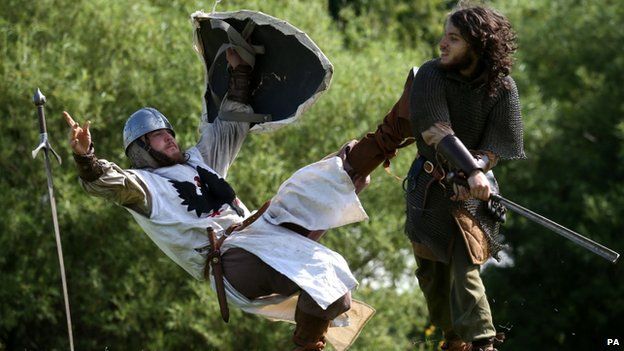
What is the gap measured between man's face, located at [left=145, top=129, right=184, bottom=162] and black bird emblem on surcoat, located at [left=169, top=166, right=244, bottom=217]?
14 cm

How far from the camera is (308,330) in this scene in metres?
6.55

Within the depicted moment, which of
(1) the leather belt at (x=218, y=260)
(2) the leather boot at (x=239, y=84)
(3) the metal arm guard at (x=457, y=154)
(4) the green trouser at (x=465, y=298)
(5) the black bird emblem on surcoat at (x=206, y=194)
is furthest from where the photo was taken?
(2) the leather boot at (x=239, y=84)

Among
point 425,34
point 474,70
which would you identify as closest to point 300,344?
point 474,70

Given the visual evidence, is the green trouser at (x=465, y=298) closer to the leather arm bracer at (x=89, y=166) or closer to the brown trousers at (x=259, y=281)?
the brown trousers at (x=259, y=281)

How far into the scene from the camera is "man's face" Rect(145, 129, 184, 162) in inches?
275

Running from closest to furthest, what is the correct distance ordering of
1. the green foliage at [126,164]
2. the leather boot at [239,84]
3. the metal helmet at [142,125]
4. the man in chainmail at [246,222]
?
the man in chainmail at [246,222]
the metal helmet at [142,125]
the leather boot at [239,84]
the green foliage at [126,164]

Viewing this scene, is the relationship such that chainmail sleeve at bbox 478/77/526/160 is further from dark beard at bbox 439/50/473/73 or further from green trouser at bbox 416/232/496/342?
green trouser at bbox 416/232/496/342

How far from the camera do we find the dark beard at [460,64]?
614 centimetres

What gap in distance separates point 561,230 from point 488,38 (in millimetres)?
914

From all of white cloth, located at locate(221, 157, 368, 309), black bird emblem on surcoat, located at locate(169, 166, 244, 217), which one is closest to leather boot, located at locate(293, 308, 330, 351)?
white cloth, located at locate(221, 157, 368, 309)

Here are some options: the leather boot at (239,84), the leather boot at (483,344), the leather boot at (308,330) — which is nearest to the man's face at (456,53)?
the leather boot at (483,344)

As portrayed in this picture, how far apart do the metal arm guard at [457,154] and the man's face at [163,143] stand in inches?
61.9

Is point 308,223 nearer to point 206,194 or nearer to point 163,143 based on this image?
point 206,194

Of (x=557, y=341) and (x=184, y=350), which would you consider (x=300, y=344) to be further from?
(x=557, y=341)
